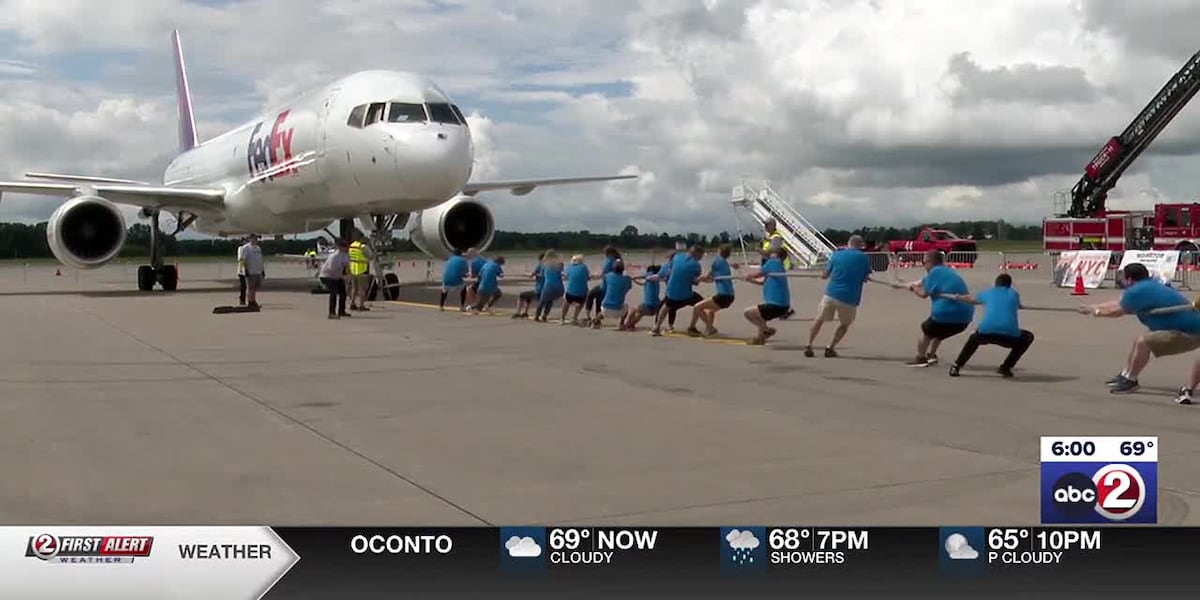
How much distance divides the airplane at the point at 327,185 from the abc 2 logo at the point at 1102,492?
15.7 meters

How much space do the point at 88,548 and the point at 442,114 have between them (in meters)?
16.6

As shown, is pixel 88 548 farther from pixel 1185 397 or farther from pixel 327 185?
pixel 327 185

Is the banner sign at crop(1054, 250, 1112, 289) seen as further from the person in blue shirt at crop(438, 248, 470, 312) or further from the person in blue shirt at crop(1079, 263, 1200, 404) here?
the person in blue shirt at crop(1079, 263, 1200, 404)

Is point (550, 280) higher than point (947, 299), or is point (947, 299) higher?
point (550, 280)

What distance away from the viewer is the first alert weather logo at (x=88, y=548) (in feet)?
12.7

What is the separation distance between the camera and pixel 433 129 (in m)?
19.4

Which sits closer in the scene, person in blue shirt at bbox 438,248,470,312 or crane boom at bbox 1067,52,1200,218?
person in blue shirt at bbox 438,248,470,312

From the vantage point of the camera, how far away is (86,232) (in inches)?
983

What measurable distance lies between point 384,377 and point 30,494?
481 centimetres

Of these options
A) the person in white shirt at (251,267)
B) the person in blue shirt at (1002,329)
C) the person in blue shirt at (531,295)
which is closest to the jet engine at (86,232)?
the person in white shirt at (251,267)

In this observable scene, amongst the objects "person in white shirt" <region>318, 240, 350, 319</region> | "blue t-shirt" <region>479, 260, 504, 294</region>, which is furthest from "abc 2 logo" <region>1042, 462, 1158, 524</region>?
"blue t-shirt" <region>479, 260, 504, 294</region>

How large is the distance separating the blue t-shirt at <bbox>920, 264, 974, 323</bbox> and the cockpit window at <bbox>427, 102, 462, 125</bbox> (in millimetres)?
11327

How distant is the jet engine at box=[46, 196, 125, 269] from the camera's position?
2441 centimetres

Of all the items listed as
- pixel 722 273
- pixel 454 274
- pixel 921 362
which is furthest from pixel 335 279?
pixel 921 362
